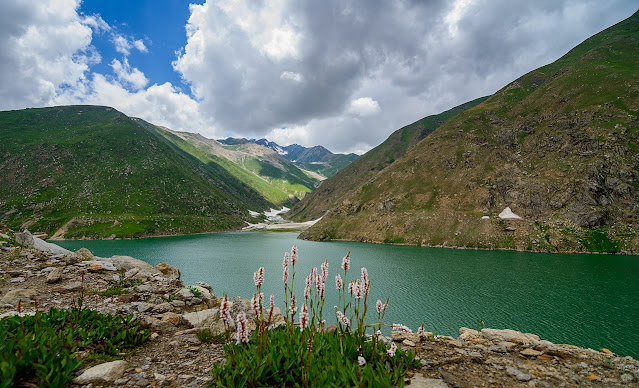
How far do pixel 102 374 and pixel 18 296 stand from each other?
29.4ft

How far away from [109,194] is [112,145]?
60.9m

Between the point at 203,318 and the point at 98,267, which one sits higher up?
the point at 98,267

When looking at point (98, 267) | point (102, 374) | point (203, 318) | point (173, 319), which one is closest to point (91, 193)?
point (98, 267)

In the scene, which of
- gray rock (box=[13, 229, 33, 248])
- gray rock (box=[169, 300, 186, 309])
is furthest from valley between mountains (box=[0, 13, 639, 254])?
gray rock (box=[13, 229, 33, 248])

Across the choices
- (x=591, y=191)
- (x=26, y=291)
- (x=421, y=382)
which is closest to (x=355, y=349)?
(x=421, y=382)

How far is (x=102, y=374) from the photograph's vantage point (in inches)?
218

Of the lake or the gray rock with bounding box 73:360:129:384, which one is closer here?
the gray rock with bounding box 73:360:129:384

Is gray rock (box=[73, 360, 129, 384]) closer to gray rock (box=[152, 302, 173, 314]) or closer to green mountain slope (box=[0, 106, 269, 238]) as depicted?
gray rock (box=[152, 302, 173, 314])

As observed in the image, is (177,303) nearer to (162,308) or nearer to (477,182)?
(162,308)

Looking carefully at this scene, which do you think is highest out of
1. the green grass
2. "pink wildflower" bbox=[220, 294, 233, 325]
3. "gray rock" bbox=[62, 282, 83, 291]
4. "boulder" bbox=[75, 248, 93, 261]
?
"pink wildflower" bbox=[220, 294, 233, 325]

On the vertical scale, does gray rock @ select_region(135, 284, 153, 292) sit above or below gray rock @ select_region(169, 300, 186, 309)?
above

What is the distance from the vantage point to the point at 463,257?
69250 mm

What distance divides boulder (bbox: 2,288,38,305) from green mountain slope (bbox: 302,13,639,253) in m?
97.8

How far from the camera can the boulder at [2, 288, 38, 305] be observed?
33.2ft
